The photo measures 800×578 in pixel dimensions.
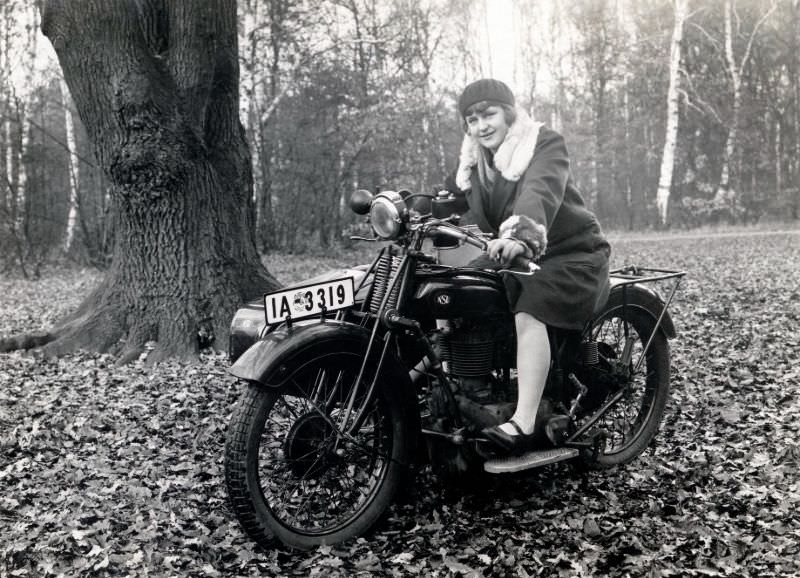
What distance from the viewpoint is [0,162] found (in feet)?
53.6

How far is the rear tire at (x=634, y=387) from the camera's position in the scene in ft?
13.2

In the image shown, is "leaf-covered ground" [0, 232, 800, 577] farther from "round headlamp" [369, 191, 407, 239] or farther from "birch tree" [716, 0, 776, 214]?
"birch tree" [716, 0, 776, 214]

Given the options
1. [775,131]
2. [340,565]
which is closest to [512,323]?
[340,565]

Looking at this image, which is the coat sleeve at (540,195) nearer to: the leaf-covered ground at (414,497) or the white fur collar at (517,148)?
the white fur collar at (517,148)

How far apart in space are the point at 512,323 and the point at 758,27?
1050 inches

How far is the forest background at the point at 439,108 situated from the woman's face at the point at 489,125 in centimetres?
1014

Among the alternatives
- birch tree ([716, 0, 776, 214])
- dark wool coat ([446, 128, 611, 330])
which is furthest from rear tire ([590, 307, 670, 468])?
birch tree ([716, 0, 776, 214])

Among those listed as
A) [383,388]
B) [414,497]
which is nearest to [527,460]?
[414,497]

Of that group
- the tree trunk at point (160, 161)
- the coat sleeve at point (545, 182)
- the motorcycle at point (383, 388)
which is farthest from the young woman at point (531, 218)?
the tree trunk at point (160, 161)

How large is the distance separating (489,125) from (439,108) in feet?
65.4

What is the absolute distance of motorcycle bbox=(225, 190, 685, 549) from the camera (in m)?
2.95

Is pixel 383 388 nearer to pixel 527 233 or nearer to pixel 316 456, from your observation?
pixel 316 456

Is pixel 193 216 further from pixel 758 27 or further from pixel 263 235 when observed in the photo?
pixel 758 27

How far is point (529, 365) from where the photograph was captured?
130 inches
